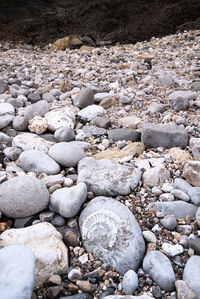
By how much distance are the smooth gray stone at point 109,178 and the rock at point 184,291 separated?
0.71 meters

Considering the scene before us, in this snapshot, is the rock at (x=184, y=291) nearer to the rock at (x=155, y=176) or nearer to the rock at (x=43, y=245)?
the rock at (x=43, y=245)

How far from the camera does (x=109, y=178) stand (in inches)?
78.6

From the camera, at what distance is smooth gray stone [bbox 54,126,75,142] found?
274cm

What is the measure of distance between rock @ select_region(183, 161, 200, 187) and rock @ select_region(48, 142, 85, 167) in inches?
30.8

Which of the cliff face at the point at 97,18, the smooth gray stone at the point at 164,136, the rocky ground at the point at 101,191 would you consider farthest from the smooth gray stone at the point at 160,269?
the cliff face at the point at 97,18

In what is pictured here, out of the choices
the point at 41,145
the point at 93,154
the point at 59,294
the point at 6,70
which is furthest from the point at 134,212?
the point at 6,70

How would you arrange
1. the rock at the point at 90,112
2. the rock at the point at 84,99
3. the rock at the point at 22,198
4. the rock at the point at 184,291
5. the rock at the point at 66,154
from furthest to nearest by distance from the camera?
the rock at the point at 84,99, the rock at the point at 90,112, the rock at the point at 66,154, the rock at the point at 22,198, the rock at the point at 184,291

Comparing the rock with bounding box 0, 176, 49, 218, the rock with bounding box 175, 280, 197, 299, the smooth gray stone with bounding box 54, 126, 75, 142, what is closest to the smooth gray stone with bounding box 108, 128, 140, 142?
the smooth gray stone with bounding box 54, 126, 75, 142

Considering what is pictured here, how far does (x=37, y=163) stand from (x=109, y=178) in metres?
0.57

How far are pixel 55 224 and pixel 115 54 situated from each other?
432 cm

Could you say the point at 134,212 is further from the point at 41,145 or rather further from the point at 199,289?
the point at 41,145

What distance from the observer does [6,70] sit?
16.0 feet

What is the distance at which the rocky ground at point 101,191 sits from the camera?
144cm

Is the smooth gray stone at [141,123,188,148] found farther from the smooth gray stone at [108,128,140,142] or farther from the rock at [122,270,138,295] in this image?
the rock at [122,270,138,295]
